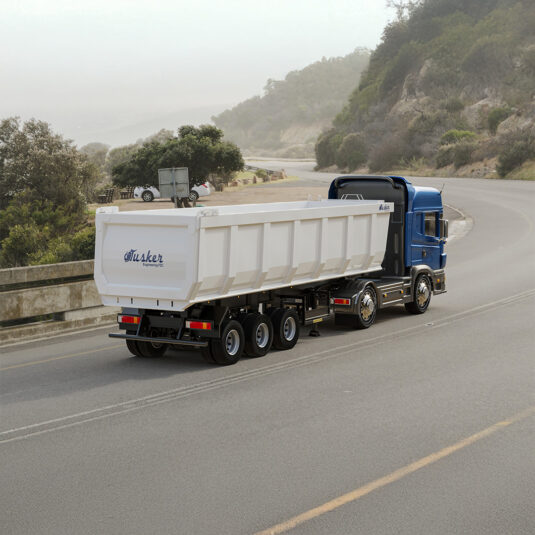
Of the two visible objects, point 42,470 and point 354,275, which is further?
point 354,275

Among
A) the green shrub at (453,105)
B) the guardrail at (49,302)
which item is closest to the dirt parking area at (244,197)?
the guardrail at (49,302)

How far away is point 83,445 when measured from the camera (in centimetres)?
876

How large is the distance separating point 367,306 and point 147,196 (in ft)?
129

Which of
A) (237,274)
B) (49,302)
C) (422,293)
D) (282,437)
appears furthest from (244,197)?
(282,437)

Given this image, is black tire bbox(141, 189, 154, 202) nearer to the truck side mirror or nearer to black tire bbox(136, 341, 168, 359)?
the truck side mirror

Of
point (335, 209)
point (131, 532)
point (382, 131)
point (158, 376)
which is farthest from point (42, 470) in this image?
point (382, 131)

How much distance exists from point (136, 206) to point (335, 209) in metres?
36.0

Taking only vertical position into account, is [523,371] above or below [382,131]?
below

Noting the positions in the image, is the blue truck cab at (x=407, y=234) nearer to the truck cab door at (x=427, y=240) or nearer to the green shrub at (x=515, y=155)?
the truck cab door at (x=427, y=240)

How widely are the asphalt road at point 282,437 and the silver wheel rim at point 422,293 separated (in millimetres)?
1565

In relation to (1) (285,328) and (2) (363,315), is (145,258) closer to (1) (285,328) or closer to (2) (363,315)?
(1) (285,328)

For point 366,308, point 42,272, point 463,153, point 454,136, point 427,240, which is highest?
point 454,136

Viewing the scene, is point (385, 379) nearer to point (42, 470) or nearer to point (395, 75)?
point (42, 470)

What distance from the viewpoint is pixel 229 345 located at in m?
12.8
